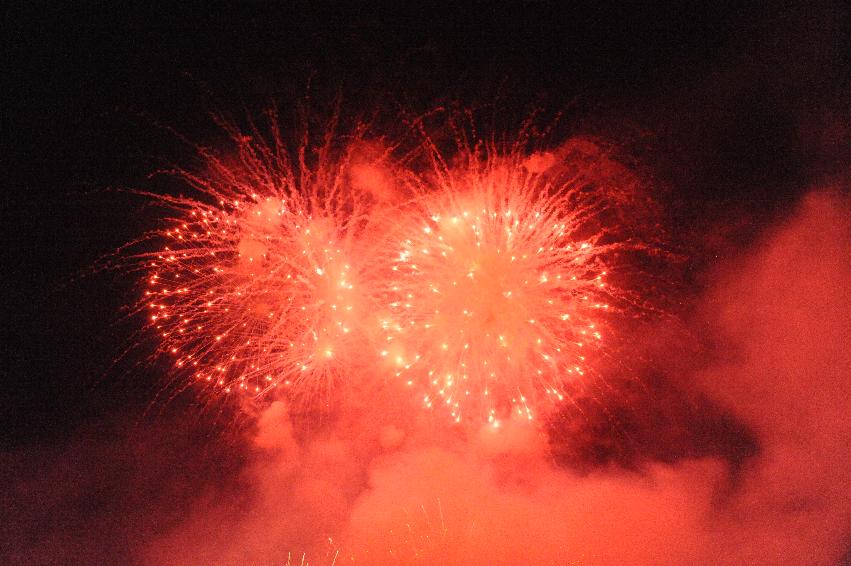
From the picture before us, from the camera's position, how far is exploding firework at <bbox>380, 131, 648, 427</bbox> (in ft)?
14.0

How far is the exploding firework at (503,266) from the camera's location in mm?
4273

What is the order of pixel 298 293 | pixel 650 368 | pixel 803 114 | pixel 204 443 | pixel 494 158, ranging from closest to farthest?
pixel 494 158 < pixel 298 293 < pixel 803 114 < pixel 650 368 < pixel 204 443

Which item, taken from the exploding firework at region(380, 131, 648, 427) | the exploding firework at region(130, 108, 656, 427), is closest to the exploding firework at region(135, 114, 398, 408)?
the exploding firework at region(130, 108, 656, 427)

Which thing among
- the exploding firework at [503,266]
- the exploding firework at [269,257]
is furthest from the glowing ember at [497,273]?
the exploding firework at [269,257]

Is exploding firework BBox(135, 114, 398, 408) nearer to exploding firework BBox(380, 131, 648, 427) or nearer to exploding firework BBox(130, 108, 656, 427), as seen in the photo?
exploding firework BBox(130, 108, 656, 427)

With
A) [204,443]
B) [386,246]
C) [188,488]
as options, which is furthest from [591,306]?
[188,488]

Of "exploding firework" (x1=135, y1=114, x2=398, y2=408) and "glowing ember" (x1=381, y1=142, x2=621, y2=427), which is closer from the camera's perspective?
"glowing ember" (x1=381, y1=142, x2=621, y2=427)

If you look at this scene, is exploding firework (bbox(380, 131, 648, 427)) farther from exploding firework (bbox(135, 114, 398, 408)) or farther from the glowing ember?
exploding firework (bbox(135, 114, 398, 408))

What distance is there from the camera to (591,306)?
471 cm

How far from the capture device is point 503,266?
4266mm

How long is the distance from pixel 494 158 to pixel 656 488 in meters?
4.34

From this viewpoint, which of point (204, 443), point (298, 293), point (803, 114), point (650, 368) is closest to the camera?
point (298, 293)

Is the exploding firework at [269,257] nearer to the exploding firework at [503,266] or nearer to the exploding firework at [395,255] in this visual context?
the exploding firework at [395,255]

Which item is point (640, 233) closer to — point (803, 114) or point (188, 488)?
point (803, 114)
